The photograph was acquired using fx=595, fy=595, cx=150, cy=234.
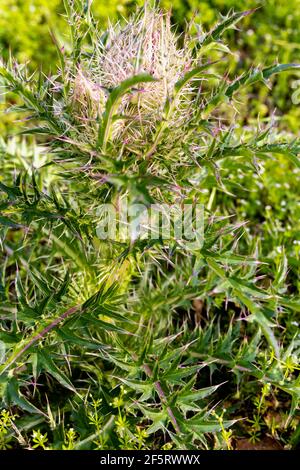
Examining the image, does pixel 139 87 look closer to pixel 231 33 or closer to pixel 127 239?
pixel 127 239

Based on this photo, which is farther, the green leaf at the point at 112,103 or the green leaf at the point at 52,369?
the green leaf at the point at 52,369

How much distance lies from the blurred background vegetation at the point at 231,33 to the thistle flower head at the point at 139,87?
2.24 metres

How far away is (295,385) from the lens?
6.99 feet

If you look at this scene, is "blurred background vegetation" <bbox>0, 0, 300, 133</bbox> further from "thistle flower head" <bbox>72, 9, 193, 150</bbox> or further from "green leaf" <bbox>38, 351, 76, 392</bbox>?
"green leaf" <bbox>38, 351, 76, 392</bbox>

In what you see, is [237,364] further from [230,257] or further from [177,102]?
[177,102]

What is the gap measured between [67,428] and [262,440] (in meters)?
0.78

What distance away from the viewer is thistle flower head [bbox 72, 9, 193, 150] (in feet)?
5.83

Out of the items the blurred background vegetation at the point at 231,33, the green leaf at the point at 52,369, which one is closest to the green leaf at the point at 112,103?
the green leaf at the point at 52,369

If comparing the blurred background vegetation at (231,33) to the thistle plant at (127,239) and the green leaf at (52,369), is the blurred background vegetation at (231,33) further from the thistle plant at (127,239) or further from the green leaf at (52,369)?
the green leaf at (52,369)

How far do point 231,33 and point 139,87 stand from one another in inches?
119

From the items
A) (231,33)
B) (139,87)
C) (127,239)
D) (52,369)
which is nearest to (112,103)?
(139,87)

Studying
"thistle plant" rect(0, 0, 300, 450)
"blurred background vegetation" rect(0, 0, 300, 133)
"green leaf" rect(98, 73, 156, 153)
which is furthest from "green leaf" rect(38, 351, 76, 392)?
"blurred background vegetation" rect(0, 0, 300, 133)

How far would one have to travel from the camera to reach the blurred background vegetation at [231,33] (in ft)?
13.6

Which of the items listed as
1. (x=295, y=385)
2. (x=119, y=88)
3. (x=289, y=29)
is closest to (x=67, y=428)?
(x=295, y=385)
